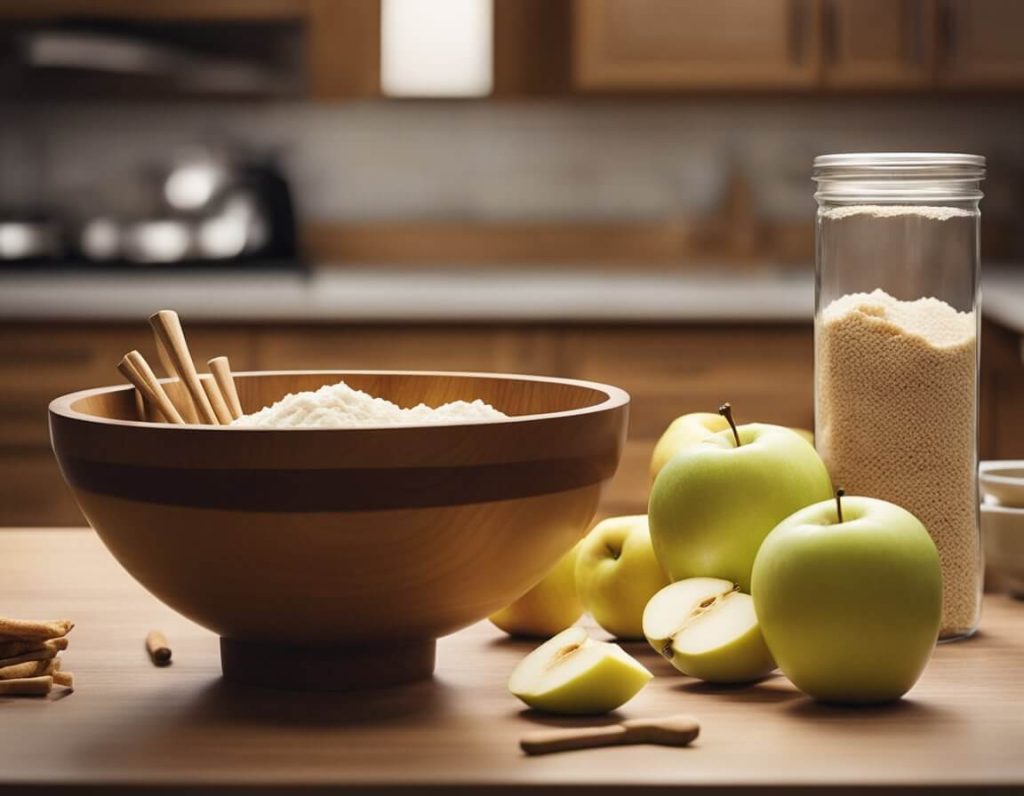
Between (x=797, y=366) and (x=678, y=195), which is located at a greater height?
(x=678, y=195)

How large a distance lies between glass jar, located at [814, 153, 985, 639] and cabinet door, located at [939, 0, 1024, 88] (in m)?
2.45

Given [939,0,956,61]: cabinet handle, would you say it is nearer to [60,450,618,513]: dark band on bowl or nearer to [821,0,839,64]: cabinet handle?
[821,0,839,64]: cabinet handle

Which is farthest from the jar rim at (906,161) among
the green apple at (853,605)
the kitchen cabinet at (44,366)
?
the kitchen cabinet at (44,366)

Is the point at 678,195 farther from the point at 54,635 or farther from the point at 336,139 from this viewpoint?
the point at 54,635

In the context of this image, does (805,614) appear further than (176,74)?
No

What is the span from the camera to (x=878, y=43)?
3.25 metres

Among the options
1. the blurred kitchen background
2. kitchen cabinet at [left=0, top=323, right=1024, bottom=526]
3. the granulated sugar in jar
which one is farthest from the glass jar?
kitchen cabinet at [left=0, top=323, right=1024, bottom=526]

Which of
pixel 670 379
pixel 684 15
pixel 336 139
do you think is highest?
pixel 684 15

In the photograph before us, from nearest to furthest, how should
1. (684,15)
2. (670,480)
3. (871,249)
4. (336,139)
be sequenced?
1. (670,480)
2. (871,249)
3. (684,15)
4. (336,139)

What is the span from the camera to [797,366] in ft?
9.33

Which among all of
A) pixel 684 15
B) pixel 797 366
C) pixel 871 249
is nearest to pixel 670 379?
pixel 797 366

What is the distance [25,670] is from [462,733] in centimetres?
25

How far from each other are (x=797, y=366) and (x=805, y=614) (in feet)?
6.96

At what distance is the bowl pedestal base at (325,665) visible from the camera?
81 cm
